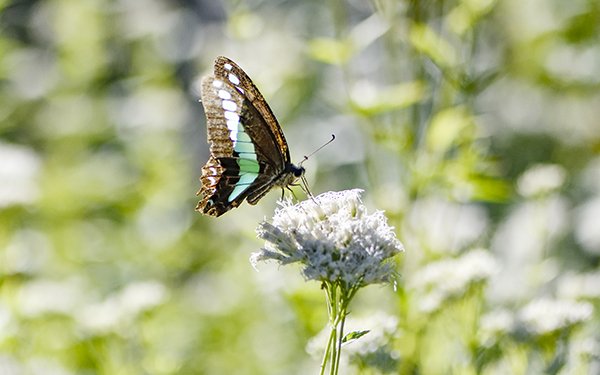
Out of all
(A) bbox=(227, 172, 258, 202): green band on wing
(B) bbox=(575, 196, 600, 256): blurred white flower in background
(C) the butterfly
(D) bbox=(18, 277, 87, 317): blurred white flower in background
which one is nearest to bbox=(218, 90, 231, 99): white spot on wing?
(C) the butterfly

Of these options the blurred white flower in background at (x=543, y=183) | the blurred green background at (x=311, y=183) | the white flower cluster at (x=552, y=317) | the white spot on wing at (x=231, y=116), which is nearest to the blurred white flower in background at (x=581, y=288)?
the blurred green background at (x=311, y=183)

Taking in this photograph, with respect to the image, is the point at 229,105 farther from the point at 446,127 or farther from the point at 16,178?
the point at 16,178

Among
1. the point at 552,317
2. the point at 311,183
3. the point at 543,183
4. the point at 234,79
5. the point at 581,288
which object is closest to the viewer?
the point at 234,79

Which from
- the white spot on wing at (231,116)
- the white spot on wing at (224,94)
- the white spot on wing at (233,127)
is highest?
the white spot on wing at (224,94)

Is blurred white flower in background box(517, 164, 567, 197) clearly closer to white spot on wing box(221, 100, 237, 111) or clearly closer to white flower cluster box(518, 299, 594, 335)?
white flower cluster box(518, 299, 594, 335)

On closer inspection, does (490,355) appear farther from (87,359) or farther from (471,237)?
(87,359)

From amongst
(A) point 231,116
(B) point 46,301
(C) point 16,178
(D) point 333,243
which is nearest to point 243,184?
(A) point 231,116

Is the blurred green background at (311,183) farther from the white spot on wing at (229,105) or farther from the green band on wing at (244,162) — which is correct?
the white spot on wing at (229,105)
